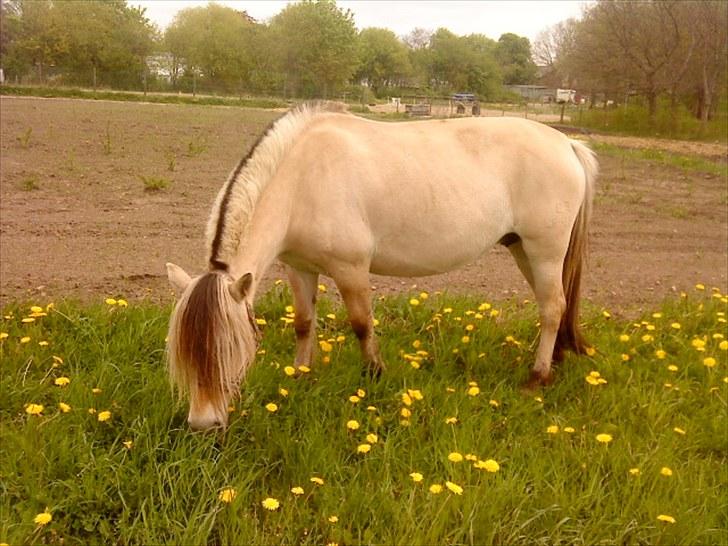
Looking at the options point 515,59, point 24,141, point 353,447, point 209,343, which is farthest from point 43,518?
point 515,59

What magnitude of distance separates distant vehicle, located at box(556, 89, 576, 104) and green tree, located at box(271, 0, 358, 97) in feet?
35.9

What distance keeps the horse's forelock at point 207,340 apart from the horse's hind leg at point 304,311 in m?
1.23

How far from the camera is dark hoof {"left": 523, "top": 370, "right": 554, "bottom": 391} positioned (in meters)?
4.18

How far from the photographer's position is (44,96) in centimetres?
3014

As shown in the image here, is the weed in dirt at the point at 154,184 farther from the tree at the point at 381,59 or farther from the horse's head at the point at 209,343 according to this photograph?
the tree at the point at 381,59

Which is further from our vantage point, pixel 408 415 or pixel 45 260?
pixel 45 260

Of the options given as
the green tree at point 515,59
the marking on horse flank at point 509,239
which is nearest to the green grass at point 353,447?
the marking on horse flank at point 509,239

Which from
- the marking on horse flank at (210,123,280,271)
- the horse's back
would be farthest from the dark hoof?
the marking on horse flank at (210,123,280,271)

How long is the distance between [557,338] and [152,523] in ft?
10.1

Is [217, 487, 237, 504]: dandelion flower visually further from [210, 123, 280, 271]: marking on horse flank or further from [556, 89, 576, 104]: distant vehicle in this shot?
[556, 89, 576, 104]: distant vehicle

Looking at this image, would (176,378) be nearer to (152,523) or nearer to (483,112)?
(152,523)

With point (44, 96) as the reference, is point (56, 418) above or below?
below

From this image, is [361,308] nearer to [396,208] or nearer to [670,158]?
[396,208]

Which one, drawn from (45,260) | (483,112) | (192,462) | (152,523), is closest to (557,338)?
(192,462)
